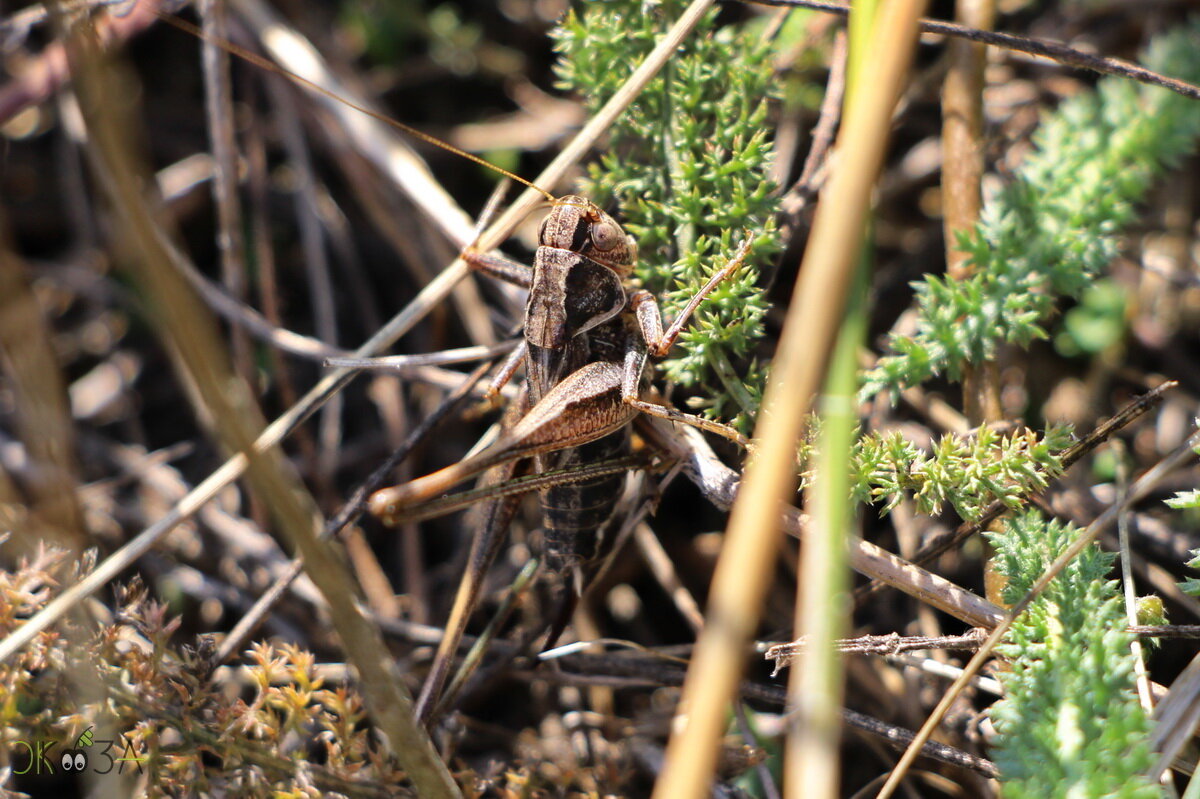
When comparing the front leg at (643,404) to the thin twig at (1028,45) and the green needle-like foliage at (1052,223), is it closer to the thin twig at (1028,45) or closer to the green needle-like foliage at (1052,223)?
the green needle-like foliage at (1052,223)

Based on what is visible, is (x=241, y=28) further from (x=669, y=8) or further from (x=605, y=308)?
(x=605, y=308)

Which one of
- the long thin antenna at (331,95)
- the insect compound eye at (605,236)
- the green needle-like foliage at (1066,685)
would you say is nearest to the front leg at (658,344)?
the insect compound eye at (605,236)

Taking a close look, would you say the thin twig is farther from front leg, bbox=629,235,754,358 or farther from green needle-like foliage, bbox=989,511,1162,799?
green needle-like foliage, bbox=989,511,1162,799

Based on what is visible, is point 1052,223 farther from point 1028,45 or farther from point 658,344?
point 658,344

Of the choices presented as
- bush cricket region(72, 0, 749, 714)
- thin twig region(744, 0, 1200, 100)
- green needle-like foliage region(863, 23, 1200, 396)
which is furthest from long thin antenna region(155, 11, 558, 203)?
green needle-like foliage region(863, 23, 1200, 396)

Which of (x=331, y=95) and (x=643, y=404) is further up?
(x=331, y=95)

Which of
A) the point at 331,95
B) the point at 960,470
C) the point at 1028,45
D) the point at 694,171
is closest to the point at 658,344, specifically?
the point at 694,171
